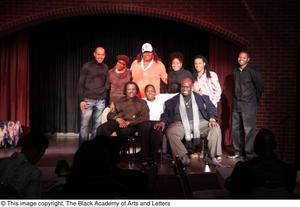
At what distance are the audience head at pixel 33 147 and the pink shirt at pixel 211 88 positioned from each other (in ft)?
12.2

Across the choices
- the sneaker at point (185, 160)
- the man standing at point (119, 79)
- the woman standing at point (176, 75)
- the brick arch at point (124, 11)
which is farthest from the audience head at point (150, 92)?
the brick arch at point (124, 11)

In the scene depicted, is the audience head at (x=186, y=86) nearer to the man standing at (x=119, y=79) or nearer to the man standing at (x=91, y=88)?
the man standing at (x=119, y=79)

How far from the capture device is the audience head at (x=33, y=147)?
3107 millimetres

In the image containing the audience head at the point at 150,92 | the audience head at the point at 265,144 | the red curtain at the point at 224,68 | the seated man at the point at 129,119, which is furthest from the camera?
the red curtain at the point at 224,68

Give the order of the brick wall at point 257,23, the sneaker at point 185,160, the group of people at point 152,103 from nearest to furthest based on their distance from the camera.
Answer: the sneaker at point 185,160
the group of people at point 152,103
the brick wall at point 257,23

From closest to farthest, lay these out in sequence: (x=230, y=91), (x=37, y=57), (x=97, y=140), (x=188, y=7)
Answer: (x=97, y=140)
(x=188, y=7)
(x=230, y=91)
(x=37, y=57)

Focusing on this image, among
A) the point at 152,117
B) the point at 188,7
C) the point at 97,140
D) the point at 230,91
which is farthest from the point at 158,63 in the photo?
the point at 97,140

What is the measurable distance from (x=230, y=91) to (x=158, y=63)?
2.01 metres

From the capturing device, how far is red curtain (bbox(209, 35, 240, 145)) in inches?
329

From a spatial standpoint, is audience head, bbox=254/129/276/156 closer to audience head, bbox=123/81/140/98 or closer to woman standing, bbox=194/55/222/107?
audience head, bbox=123/81/140/98

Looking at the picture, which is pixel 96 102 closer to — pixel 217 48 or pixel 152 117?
pixel 152 117

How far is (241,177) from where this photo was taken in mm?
3057

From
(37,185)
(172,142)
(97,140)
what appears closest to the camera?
(97,140)

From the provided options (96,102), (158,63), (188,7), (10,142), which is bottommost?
(10,142)
